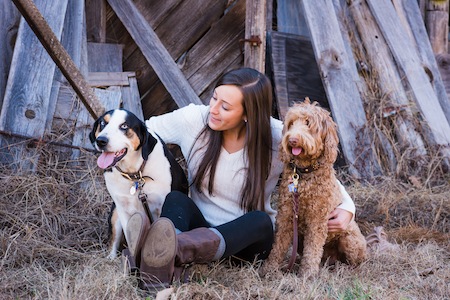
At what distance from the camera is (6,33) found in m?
5.10

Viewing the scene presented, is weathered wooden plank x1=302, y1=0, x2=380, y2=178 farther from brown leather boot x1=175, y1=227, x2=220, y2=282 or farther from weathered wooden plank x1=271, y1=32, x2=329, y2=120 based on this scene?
brown leather boot x1=175, y1=227, x2=220, y2=282

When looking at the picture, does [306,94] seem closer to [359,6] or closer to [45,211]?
[359,6]

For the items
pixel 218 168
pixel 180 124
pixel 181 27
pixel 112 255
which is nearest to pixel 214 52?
pixel 181 27

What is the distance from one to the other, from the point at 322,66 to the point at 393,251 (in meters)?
2.04

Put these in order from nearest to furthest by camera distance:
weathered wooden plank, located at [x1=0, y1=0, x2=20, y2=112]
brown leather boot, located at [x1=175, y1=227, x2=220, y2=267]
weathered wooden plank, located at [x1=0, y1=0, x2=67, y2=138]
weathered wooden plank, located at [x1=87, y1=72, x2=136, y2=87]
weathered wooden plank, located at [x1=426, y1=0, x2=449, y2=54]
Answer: brown leather boot, located at [x1=175, y1=227, x2=220, y2=267], weathered wooden plank, located at [x1=0, y1=0, x2=67, y2=138], weathered wooden plank, located at [x1=0, y1=0, x2=20, y2=112], weathered wooden plank, located at [x1=87, y1=72, x2=136, y2=87], weathered wooden plank, located at [x1=426, y1=0, x2=449, y2=54]

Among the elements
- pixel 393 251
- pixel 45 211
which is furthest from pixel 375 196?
pixel 45 211

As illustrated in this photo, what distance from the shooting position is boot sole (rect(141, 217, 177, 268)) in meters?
2.97

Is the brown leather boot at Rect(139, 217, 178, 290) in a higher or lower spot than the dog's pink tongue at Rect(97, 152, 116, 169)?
lower

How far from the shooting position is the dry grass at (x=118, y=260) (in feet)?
10.4

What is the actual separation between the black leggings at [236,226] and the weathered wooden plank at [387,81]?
2345mm

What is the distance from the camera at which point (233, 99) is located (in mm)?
3664

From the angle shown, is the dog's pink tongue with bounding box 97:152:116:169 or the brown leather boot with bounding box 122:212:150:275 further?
the dog's pink tongue with bounding box 97:152:116:169

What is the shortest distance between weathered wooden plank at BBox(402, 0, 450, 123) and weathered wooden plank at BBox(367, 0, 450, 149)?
0.55 ft

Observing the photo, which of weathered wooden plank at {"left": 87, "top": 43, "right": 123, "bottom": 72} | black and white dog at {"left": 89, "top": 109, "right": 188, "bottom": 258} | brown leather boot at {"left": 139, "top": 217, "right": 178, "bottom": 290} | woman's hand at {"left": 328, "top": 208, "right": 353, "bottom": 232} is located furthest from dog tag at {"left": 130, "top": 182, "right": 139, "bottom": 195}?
weathered wooden plank at {"left": 87, "top": 43, "right": 123, "bottom": 72}
